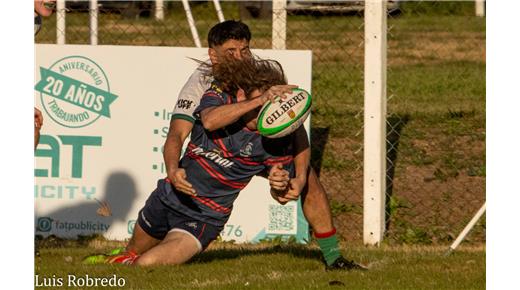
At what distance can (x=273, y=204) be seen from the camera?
37.7 feet

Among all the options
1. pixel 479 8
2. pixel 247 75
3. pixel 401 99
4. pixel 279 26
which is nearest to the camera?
pixel 247 75

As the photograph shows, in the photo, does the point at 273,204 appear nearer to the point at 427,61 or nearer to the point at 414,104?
the point at 414,104

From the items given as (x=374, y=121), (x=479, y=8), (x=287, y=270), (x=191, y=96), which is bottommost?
(x=287, y=270)

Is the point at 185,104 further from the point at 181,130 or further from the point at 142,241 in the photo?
the point at 142,241

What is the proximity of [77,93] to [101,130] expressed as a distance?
402 millimetres

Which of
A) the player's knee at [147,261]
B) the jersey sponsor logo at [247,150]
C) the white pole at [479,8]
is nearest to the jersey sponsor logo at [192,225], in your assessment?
the player's knee at [147,261]

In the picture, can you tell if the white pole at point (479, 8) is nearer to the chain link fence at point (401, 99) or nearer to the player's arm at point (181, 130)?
the chain link fence at point (401, 99)

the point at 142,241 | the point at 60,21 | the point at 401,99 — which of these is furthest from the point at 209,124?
the point at 401,99

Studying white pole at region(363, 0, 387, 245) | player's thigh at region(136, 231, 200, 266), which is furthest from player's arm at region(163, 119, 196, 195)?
white pole at region(363, 0, 387, 245)

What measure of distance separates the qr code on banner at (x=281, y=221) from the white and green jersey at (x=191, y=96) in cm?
246

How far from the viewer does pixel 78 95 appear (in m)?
11.7

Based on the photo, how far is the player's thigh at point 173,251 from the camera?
893 centimetres

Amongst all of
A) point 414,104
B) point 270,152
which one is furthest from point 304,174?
point 414,104

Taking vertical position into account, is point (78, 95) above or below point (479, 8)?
below
